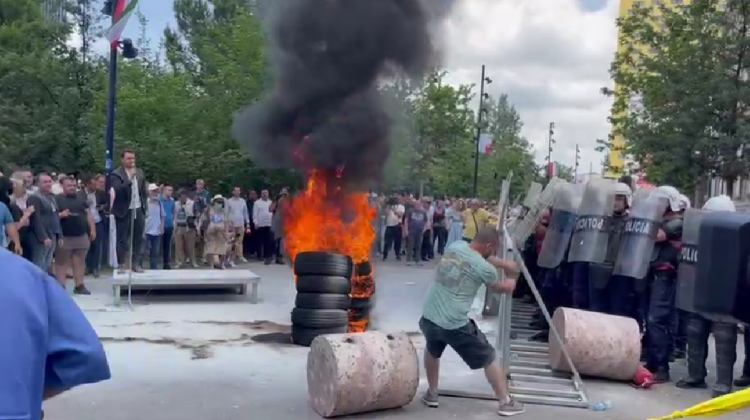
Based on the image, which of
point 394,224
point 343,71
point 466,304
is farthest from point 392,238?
point 466,304

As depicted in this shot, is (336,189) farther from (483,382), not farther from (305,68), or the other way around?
(483,382)

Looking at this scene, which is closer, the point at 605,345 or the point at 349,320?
the point at 605,345

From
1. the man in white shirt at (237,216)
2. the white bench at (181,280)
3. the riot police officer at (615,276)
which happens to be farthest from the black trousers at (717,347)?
the man in white shirt at (237,216)

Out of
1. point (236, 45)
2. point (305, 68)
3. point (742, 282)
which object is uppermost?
point (236, 45)

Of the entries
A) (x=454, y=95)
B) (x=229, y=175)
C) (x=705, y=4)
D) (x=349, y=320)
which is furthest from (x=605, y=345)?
(x=454, y=95)

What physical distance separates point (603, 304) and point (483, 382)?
2041 millimetres

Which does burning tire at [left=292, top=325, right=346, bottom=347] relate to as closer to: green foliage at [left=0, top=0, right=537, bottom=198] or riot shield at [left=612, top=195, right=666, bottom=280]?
riot shield at [left=612, top=195, right=666, bottom=280]

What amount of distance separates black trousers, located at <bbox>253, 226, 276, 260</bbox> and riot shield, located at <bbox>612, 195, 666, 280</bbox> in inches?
423

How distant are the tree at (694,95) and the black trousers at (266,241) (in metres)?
8.32

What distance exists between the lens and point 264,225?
1802cm

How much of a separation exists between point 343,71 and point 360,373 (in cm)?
532

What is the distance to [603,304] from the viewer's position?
9.08 meters

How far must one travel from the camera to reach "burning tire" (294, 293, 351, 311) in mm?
8875

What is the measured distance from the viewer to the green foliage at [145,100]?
→ 21031mm
